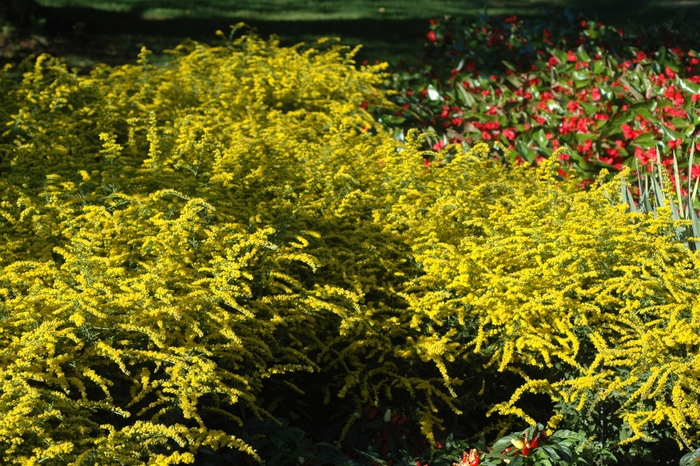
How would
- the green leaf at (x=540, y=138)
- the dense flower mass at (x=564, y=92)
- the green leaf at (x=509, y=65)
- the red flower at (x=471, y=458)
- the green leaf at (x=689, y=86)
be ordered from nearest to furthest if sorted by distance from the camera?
the red flower at (x=471, y=458), the dense flower mass at (x=564, y=92), the green leaf at (x=540, y=138), the green leaf at (x=689, y=86), the green leaf at (x=509, y=65)

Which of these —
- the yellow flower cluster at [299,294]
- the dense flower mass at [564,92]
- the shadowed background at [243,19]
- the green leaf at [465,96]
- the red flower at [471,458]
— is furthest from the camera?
the shadowed background at [243,19]

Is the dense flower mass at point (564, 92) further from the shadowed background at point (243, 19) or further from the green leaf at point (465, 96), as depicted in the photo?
the shadowed background at point (243, 19)

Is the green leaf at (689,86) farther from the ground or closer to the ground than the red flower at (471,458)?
farther from the ground

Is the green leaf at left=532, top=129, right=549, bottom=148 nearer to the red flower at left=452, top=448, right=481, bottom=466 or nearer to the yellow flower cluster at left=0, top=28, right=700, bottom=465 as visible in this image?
the yellow flower cluster at left=0, top=28, right=700, bottom=465

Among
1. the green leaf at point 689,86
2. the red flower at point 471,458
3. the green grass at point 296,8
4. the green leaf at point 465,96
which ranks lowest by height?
the red flower at point 471,458

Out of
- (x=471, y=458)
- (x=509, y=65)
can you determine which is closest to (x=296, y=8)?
(x=509, y=65)

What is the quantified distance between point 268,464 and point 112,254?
112cm

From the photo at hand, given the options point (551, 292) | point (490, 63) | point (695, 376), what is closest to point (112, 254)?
point (551, 292)

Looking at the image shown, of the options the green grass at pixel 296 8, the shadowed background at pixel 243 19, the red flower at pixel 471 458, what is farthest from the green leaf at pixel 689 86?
the green grass at pixel 296 8

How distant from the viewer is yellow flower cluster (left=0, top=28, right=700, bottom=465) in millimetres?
3268

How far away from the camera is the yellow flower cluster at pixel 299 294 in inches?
129

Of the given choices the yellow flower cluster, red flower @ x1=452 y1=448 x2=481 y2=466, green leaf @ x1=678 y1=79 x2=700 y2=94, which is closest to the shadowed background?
green leaf @ x1=678 y1=79 x2=700 y2=94

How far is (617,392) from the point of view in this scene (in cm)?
358

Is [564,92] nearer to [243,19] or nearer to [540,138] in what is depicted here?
[540,138]
